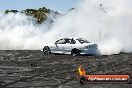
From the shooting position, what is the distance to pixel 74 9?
45312mm

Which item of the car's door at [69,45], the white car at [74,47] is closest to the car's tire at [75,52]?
the white car at [74,47]

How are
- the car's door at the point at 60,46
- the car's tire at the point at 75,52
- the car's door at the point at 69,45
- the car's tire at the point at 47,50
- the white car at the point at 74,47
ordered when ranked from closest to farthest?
the white car at the point at 74,47 < the car's tire at the point at 75,52 < the car's door at the point at 69,45 < the car's door at the point at 60,46 < the car's tire at the point at 47,50

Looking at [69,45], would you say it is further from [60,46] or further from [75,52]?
[60,46]

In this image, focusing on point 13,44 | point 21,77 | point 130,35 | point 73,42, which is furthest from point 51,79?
point 13,44

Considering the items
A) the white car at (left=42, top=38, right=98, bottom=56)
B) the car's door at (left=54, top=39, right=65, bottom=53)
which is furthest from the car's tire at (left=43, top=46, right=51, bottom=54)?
the car's door at (left=54, top=39, right=65, bottom=53)

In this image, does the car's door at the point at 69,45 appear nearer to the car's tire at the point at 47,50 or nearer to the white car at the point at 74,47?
the white car at the point at 74,47

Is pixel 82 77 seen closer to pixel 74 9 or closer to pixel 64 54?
pixel 64 54

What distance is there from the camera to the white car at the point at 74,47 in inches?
1035

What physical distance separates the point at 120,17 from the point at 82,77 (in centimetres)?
2909

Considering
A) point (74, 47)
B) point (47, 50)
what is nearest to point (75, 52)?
point (74, 47)

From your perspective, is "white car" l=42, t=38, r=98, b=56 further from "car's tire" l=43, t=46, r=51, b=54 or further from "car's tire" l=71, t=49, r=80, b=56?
"car's tire" l=43, t=46, r=51, b=54

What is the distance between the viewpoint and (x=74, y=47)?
26.7 meters

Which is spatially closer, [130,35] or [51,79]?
[51,79]

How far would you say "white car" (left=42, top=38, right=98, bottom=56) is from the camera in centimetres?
2628
